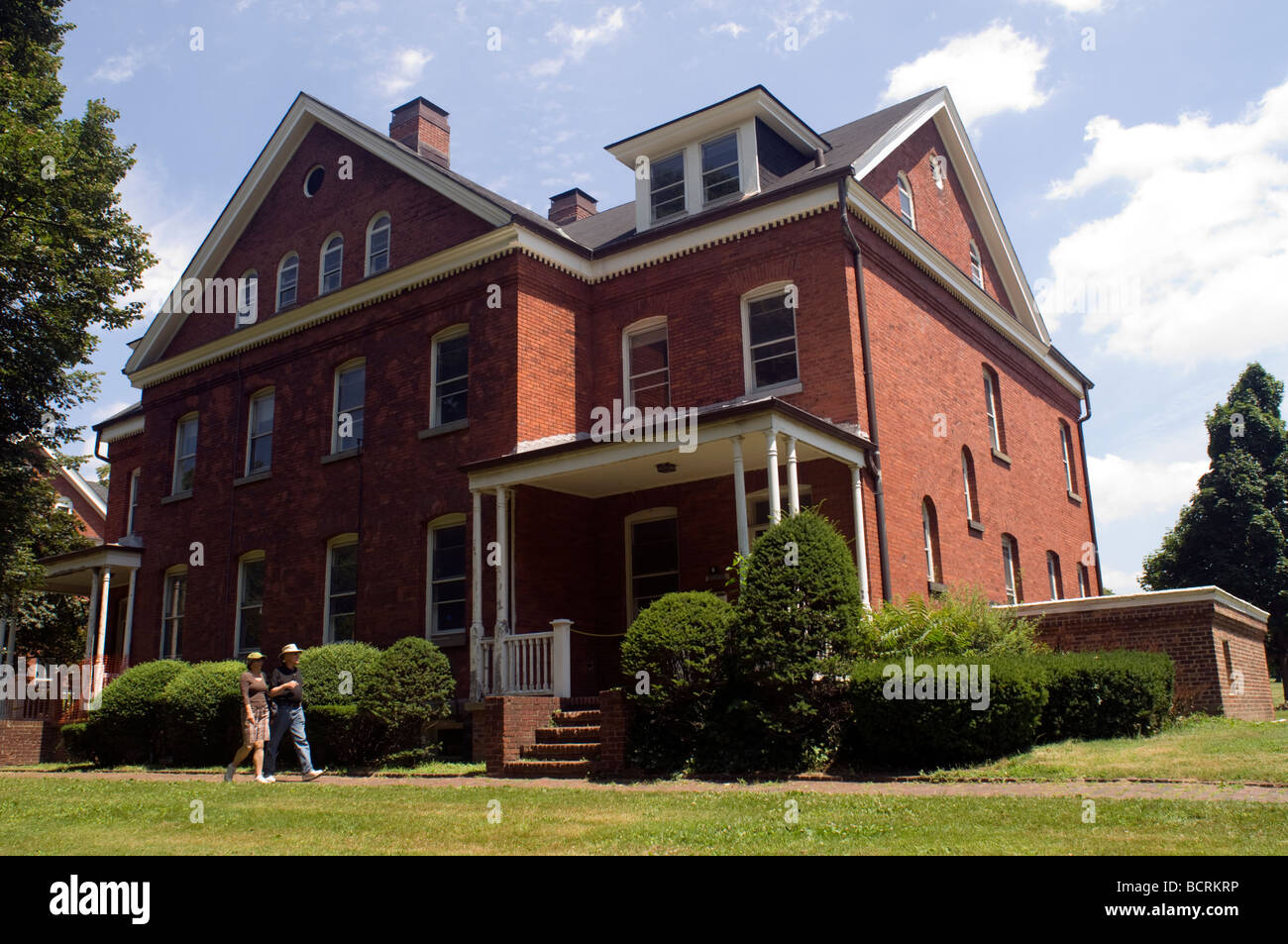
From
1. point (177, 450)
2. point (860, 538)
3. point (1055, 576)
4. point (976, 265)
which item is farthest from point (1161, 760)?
point (177, 450)

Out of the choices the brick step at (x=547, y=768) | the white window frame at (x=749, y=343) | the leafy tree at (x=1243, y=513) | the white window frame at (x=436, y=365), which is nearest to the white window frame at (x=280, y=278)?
the white window frame at (x=436, y=365)

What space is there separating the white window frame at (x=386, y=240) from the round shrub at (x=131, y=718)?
25.9 feet

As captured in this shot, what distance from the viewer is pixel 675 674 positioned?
1196 centimetres

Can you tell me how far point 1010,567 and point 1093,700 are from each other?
26.9 ft

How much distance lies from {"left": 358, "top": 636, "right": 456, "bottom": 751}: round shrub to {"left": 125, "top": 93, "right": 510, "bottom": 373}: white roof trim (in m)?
7.39

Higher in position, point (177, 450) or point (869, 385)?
point (177, 450)

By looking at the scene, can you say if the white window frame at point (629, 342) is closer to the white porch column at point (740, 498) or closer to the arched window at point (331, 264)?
the white porch column at point (740, 498)

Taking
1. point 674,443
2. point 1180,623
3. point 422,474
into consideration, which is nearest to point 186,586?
point 422,474

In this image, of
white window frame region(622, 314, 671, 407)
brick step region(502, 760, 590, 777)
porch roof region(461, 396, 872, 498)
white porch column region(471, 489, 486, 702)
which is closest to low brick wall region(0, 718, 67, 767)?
white porch column region(471, 489, 486, 702)

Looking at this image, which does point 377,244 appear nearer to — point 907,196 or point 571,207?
point 571,207

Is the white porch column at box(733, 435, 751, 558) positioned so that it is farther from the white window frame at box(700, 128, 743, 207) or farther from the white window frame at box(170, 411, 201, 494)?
the white window frame at box(170, 411, 201, 494)

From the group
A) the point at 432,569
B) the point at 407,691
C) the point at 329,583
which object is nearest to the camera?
the point at 407,691

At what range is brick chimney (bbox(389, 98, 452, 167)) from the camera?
22.7m

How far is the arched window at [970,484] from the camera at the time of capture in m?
19.3
